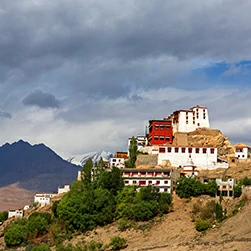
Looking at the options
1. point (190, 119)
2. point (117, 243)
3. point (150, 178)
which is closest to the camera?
point (117, 243)

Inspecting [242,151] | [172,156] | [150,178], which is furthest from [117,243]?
[242,151]

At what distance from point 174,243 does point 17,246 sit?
30.9 metres

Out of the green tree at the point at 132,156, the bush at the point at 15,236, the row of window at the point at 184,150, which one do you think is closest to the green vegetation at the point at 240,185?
the row of window at the point at 184,150

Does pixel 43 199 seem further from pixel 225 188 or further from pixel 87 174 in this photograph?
pixel 225 188

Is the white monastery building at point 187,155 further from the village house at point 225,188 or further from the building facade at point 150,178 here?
the village house at point 225,188

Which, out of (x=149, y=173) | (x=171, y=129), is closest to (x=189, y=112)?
(x=171, y=129)

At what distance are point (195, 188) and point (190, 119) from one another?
121 feet

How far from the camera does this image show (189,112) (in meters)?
122

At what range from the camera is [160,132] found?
391ft

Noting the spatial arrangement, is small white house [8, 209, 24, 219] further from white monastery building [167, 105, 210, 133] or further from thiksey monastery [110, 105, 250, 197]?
white monastery building [167, 105, 210, 133]

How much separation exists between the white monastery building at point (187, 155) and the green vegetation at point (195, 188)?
52.6 ft

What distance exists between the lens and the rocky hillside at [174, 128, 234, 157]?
4518 inches

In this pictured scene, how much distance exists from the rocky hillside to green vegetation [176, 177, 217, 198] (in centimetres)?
2665

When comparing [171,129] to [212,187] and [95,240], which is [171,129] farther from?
[95,240]
